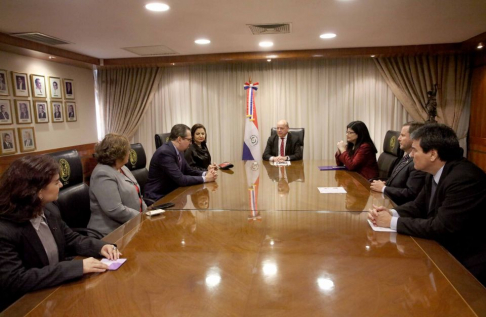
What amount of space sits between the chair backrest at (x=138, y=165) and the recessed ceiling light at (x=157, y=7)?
50.5 inches

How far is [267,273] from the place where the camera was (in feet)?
4.08

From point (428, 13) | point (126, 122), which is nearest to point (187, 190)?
point (428, 13)

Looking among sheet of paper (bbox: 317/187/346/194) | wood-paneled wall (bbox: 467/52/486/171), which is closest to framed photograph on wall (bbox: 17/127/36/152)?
sheet of paper (bbox: 317/187/346/194)

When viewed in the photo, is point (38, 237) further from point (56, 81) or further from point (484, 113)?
point (484, 113)

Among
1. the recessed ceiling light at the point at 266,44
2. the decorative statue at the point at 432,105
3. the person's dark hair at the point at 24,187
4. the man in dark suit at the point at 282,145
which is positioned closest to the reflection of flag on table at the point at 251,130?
the recessed ceiling light at the point at 266,44

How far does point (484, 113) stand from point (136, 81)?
5256mm

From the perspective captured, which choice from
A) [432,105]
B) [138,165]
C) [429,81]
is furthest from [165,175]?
[429,81]

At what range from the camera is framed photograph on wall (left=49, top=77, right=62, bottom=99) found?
16.3 ft

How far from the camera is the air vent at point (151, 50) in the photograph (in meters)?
4.64

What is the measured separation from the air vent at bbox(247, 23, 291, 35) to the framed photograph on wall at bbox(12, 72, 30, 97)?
2.98 metres

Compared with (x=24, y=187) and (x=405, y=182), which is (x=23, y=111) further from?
(x=405, y=182)

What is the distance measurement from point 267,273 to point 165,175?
192cm

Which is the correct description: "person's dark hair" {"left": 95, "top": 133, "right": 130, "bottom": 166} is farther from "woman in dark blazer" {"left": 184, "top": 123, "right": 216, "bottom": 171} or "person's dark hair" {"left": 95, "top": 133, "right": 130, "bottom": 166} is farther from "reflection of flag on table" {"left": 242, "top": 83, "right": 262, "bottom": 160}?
"reflection of flag on table" {"left": 242, "top": 83, "right": 262, "bottom": 160}

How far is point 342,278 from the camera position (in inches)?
47.1
